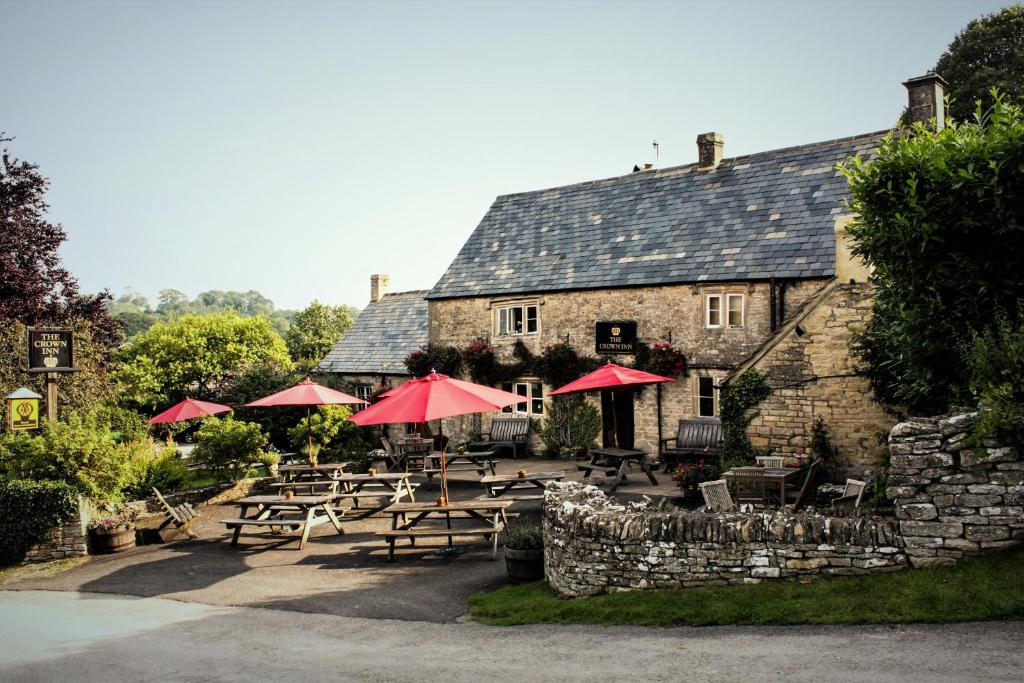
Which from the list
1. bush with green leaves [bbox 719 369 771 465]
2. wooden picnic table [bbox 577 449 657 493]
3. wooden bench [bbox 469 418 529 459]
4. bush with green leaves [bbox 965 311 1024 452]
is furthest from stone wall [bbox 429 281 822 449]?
bush with green leaves [bbox 965 311 1024 452]

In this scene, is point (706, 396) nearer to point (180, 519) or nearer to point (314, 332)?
point (180, 519)

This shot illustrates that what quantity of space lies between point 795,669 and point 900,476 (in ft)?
9.68

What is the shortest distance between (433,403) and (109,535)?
7005 millimetres

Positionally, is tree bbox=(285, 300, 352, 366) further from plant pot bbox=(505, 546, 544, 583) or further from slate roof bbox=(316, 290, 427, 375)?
plant pot bbox=(505, 546, 544, 583)

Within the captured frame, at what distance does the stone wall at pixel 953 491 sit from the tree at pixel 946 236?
6.42 ft

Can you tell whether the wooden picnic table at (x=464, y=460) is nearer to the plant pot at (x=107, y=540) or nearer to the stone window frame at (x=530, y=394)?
the stone window frame at (x=530, y=394)

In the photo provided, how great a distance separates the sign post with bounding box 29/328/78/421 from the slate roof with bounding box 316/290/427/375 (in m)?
12.9

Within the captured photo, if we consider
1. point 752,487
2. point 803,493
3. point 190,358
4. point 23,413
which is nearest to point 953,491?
point 803,493

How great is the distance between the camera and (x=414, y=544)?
13.3 meters

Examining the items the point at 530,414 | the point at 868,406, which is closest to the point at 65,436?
the point at 530,414

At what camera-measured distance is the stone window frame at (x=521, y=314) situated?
78.5 feet

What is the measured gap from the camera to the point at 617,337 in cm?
2175

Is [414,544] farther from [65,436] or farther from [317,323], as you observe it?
[317,323]

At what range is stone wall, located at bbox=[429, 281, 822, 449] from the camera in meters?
19.4
